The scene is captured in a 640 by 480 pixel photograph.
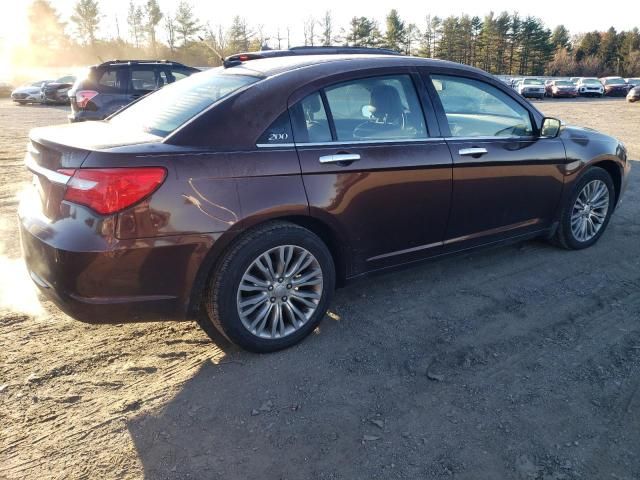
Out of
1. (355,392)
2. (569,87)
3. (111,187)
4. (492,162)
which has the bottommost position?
(355,392)

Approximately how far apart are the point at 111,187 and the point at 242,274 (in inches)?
32.7

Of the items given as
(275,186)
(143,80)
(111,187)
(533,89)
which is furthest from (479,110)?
(533,89)

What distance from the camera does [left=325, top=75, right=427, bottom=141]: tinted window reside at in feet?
11.2

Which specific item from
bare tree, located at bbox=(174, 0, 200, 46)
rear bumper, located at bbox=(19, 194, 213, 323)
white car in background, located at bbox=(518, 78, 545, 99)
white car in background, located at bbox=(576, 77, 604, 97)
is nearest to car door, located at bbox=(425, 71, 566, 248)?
rear bumper, located at bbox=(19, 194, 213, 323)

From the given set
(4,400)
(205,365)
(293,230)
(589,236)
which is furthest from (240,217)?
(589,236)

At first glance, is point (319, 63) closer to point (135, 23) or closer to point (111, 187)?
point (111, 187)

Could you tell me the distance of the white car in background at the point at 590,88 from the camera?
1650 inches

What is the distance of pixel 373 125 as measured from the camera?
11.7 feet

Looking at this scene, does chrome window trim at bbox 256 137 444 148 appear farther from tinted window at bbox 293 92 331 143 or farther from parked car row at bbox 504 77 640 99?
parked car row at bbox 504 77 640 99

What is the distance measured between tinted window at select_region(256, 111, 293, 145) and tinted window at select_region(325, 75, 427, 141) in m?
0.35

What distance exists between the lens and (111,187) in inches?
104

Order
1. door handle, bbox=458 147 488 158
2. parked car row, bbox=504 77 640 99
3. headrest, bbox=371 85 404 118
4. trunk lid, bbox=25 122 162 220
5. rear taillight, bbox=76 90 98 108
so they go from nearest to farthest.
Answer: trunk lid, bbox=25 122 162 220 < headrest, bbox=371 85 404 118 < door handle, bbox=458 147 488 158 < rear taillight, bbox=76 90 98 108 < parked car row, bbox=504 77 640 99

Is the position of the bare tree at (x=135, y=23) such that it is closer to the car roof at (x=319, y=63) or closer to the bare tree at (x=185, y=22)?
the bare tree at (x=185, y=22)

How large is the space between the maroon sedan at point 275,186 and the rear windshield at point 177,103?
17 mm
